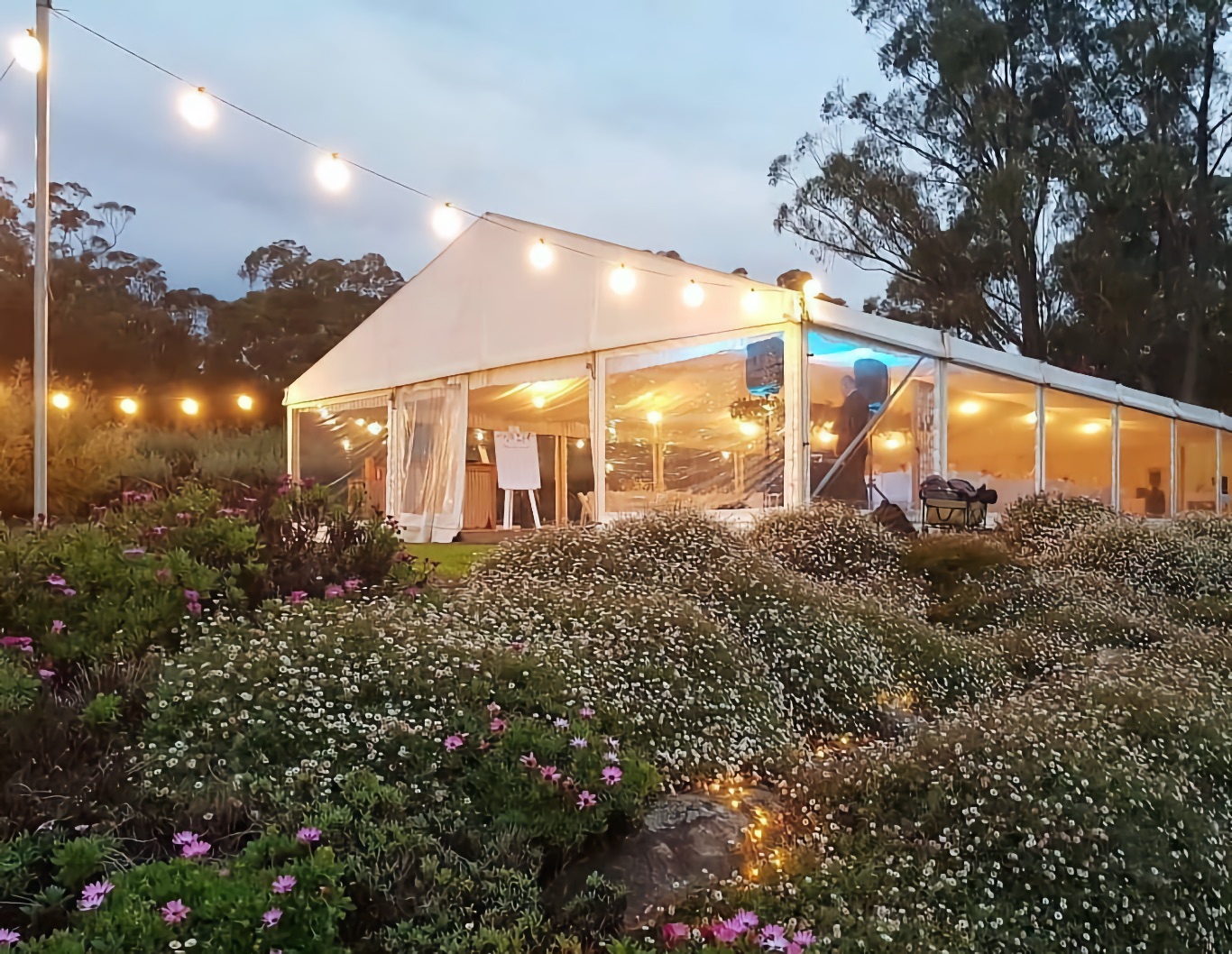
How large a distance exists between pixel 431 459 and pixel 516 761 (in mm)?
7781

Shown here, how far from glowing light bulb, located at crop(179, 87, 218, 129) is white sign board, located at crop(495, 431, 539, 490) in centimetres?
491

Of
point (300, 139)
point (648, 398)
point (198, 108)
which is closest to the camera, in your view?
point (198, 108)

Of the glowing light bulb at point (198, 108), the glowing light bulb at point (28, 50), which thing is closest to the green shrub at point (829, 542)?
the glowing light bulb at point (198, 108)

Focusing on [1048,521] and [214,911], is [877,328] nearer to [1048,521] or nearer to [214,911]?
[1048,521]

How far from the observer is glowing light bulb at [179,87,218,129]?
204 inches

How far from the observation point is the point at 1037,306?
18453mm

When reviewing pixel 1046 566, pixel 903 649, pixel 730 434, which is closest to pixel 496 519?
pixel 730 434

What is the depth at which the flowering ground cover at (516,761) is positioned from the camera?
159cm

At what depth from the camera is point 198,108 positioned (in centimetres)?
523

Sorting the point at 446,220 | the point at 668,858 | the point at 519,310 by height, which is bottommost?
the point at 668,858

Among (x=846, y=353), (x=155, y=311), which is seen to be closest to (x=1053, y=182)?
Result: (x=846, y=353)

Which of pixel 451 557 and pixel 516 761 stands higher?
pixel 451 557

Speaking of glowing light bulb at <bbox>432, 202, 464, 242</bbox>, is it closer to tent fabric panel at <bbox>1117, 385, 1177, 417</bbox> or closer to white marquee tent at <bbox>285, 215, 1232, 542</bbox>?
white marquee tent at <bbox>285, 215, 1232, 542</bbox>

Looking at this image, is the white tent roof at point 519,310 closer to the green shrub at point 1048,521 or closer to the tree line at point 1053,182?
the green shrub at point 1048,521
